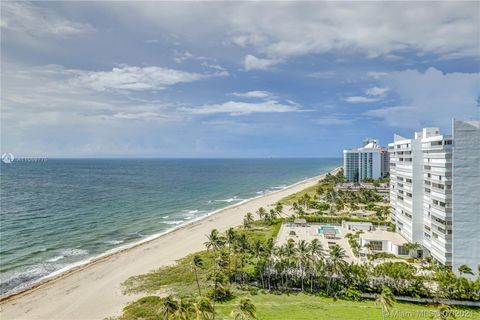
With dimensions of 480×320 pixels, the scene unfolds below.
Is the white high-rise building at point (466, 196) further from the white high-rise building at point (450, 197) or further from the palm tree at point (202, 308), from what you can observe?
the palm tree at point (202, 308)

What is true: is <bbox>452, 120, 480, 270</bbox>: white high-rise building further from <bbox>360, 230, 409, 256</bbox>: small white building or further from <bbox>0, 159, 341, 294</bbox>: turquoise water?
<bbox>0, 159, 341, 294</bbox>: turquoise water

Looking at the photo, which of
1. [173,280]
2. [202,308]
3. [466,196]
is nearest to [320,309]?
[202,308]

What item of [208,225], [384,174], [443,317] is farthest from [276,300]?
[384,174]

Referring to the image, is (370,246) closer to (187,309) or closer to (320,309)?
(320,309)

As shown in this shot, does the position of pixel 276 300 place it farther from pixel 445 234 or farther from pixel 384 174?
pixel 384 174

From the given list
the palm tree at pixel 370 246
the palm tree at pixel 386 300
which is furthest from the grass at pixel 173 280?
the palm tree at pixel 370 246

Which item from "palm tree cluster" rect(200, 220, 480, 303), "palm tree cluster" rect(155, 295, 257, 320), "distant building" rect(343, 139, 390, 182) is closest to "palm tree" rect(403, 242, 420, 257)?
"palm tree cluster" rect(200, 220, 480, 303)
